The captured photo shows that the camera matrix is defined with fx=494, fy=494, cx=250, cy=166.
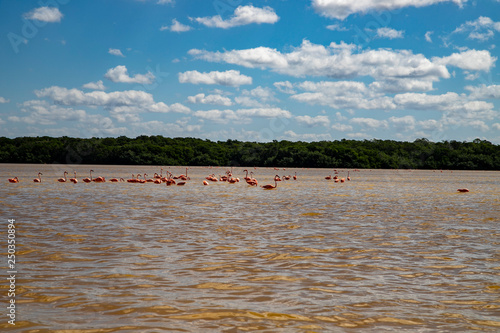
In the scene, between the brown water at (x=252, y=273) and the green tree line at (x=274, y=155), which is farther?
the green tree line at (x=274, y=155)

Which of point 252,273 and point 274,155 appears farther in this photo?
point 274,155

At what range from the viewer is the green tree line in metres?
88.8

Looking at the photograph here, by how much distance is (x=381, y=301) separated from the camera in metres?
5.51

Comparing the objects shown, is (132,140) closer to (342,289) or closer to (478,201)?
(478,201)

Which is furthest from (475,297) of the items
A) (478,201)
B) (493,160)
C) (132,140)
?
(132,140)

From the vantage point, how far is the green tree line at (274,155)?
8881 centimetres

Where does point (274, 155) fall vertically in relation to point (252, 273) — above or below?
above

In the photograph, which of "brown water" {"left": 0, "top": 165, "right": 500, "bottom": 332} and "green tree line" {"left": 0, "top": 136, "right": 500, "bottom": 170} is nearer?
"brown water" {"left": 0, "top": 165, "right": 500, "bottom": 332}

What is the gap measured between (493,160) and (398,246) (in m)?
88.0

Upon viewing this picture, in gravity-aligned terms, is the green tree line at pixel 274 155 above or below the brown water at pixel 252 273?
above

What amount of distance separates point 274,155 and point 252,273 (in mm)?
89713

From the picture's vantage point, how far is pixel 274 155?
9625cm

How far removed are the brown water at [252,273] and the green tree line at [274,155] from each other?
7920 centimetres

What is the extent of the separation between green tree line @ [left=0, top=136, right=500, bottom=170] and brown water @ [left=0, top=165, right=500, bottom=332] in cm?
7920
